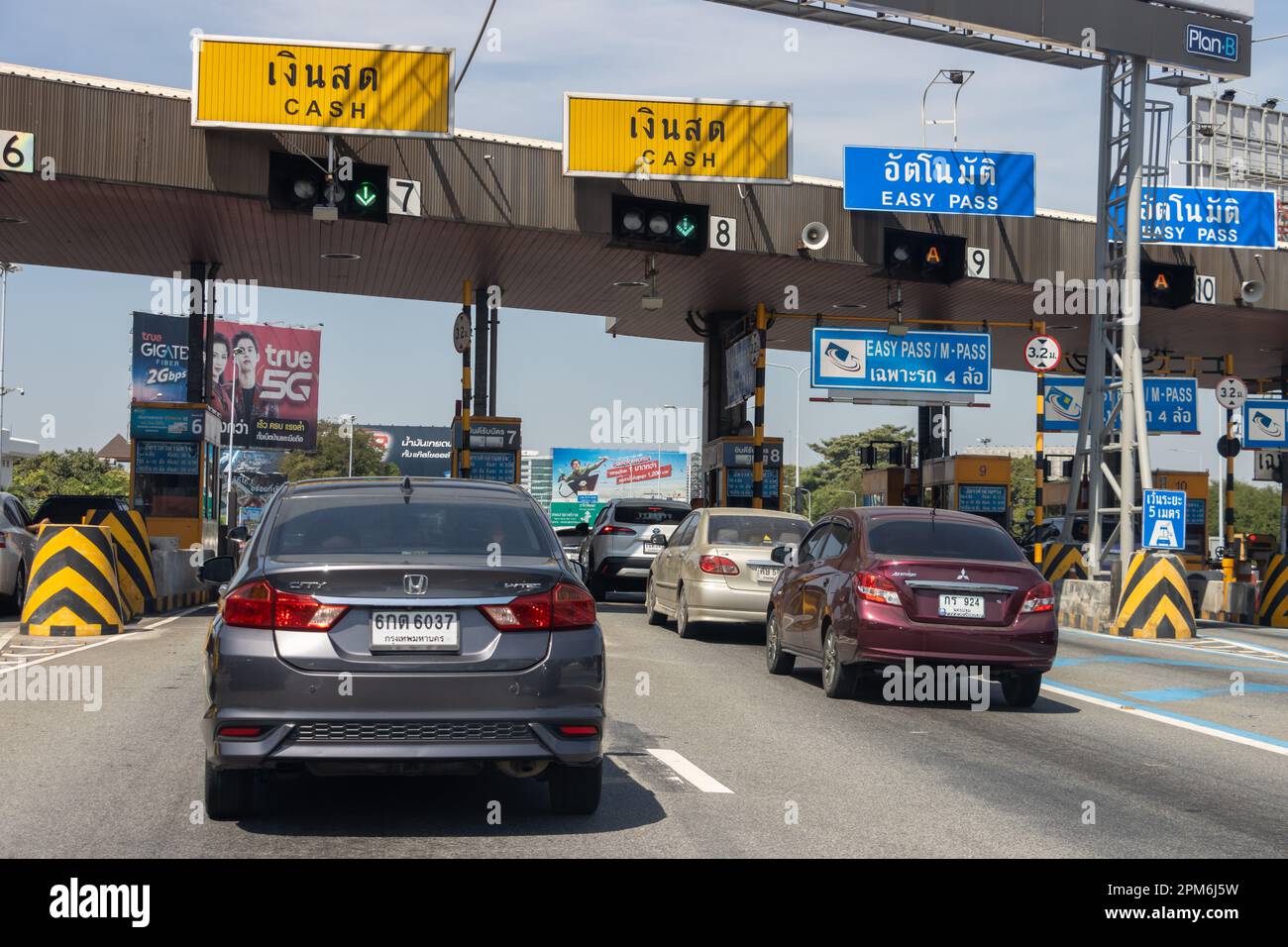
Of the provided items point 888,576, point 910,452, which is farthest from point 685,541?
point 910,452

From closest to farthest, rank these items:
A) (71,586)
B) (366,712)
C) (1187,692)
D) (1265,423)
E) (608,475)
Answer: (366,712) < (1187,692) < (71,586) < (1265,423) < (608,475)

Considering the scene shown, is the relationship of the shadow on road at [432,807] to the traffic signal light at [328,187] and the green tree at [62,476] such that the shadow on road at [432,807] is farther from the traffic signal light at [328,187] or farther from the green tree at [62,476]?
the green tree at [62,476]

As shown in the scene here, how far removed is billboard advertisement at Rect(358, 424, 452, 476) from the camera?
121250mm

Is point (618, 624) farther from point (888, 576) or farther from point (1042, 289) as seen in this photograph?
point (1042, 289)

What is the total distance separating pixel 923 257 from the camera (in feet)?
91.9

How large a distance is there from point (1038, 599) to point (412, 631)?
6.63 meters

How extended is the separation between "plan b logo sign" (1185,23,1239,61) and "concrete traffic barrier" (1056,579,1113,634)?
28.3 feet

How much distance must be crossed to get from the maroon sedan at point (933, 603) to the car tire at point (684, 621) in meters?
4.91

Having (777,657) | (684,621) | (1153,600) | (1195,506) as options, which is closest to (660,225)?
(684,621)

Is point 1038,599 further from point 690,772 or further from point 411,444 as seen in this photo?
point 411,444

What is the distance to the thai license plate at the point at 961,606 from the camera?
11.5 meters

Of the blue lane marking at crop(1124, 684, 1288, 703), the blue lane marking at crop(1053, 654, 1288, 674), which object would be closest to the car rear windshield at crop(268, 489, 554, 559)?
the blue lane marking at crop(1124, 684, 1288, 703)

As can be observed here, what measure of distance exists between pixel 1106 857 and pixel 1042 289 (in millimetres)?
24574

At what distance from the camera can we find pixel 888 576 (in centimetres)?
1162
